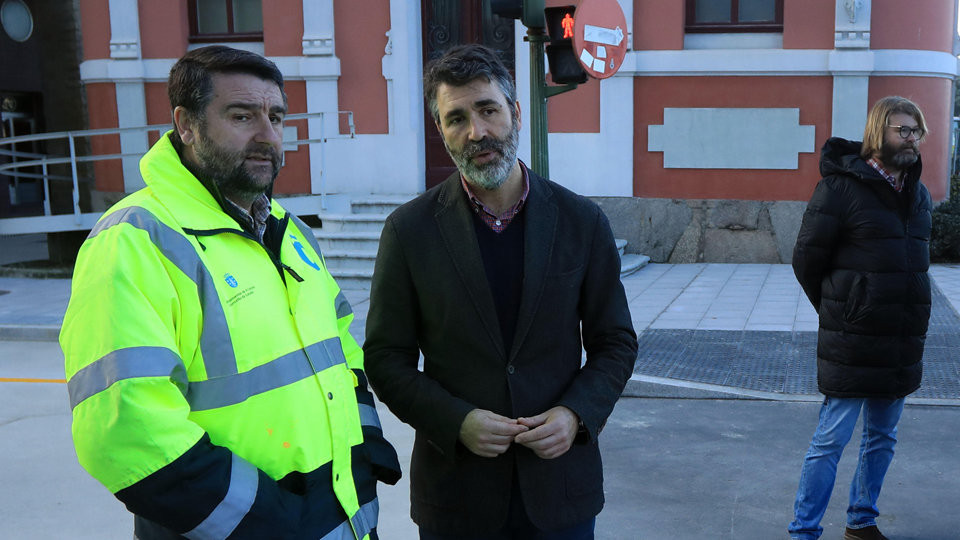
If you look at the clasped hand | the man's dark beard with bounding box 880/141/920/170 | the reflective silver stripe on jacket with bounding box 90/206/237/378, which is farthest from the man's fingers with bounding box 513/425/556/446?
the man's dark beard with bounding box 880/141/920/170

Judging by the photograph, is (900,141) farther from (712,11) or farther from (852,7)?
(712,11)

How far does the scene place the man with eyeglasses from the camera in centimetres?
392

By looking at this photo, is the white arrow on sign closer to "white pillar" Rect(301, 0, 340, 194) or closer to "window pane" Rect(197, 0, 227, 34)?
"white pillar" Rect(301, 0, 340, 194)

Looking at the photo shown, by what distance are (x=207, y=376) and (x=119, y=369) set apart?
0.70 feet

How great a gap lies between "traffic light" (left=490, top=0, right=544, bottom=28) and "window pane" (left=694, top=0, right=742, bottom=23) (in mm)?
5966

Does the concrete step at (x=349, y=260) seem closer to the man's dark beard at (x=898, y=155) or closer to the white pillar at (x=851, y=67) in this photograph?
the white pillar at (x=851, y=67)

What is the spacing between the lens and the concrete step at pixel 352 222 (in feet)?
38.8

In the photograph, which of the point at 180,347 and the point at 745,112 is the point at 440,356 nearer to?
the point at 180,347

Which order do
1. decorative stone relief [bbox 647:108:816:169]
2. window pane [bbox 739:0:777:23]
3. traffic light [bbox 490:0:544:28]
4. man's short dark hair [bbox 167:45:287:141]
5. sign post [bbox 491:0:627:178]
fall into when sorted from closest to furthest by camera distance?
1. man's short dark hair [bbox 167:45:287:141]
2. traffic light [bbox 490:0:544:28]
3. sign post [bbox 491:0:627:178]
4. decorative stone relief [bbox 647:108:816:169]
5. window pane [bbox 739:0:777:23]

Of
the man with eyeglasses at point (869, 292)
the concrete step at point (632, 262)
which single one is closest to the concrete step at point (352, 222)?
the concrete step at point (632, 262)

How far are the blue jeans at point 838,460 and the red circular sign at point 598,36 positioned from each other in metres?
3.77

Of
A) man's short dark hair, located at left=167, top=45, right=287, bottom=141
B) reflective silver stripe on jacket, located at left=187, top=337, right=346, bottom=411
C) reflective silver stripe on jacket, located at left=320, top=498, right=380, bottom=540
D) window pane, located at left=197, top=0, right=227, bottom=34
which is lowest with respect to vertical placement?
reflective silver stripe on jacket, located at left=320, top=498, right=380, bottom=540

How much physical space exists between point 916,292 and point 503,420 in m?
2.38

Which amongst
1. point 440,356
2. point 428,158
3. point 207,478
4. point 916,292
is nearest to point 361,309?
point 428,158
